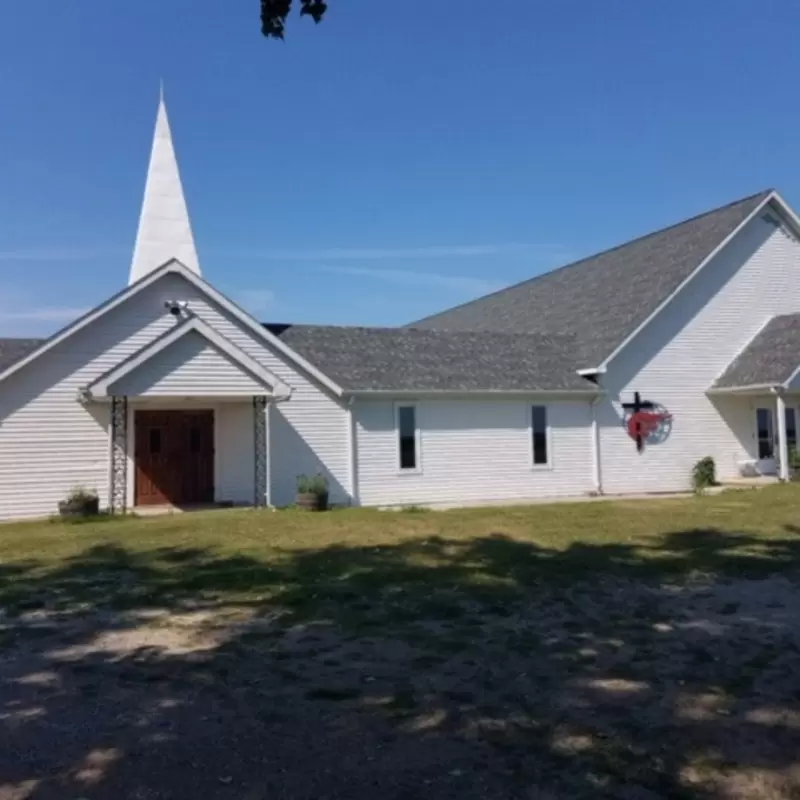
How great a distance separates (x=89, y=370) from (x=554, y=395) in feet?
38.7

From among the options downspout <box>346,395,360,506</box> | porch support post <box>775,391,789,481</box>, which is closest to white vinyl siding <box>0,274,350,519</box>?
downspout <box>346,395,360,506</box>

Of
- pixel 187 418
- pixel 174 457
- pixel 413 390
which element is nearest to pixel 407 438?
pixel 413 390

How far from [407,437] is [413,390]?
1.24 m

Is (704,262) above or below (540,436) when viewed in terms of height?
above

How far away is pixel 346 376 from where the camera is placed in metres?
20.7

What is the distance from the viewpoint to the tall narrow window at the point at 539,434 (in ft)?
73.4

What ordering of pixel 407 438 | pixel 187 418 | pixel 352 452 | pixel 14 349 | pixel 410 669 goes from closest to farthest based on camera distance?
pixel 410 669, pixel 14 349, pixel 187 418, pixel 352 452, pixel 407 438

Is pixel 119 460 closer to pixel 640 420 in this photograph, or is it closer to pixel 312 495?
pixel 312 495

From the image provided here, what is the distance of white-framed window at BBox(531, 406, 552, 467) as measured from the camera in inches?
880

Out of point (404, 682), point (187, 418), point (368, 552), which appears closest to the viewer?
point (404, 682)

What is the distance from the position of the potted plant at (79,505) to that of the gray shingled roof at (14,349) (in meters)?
3.09

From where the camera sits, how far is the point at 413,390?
20.7 meters

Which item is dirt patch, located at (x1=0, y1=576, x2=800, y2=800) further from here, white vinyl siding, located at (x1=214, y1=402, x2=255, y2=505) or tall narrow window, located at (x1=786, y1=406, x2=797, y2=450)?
tall narrow window, located at (x1=786, y1=406, x2=797, y2=450)

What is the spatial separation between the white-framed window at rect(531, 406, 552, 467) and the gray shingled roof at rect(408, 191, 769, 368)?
204 cm
